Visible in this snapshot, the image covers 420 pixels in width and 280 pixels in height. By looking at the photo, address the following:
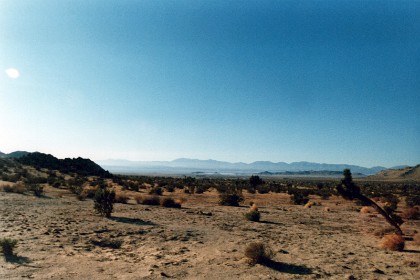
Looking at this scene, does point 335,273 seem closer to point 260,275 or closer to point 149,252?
point 260,275

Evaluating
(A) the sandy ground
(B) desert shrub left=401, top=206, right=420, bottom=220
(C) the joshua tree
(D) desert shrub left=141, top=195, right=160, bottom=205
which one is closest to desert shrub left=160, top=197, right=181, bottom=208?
(D) desert shrub left=141, top=195, right=160, bottom=205

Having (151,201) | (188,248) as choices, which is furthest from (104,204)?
(188,248)

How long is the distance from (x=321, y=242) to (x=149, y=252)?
287 inches

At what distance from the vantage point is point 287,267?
32.9ft

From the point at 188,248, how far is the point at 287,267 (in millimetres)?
3957

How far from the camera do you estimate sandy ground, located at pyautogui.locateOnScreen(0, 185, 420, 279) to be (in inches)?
370

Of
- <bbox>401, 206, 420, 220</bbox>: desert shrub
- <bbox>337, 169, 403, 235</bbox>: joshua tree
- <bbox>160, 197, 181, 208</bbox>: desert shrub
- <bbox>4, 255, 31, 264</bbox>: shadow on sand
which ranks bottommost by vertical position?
<bbox>401, 206, 420, 220</bbox>: desert shrub

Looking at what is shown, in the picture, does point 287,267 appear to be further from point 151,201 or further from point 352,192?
point 151,201

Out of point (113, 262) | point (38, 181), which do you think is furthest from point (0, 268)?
point (38, 181)

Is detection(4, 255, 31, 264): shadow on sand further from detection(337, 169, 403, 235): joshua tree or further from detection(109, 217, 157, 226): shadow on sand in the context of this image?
detection(337, 169, 403, 235): joshua tree

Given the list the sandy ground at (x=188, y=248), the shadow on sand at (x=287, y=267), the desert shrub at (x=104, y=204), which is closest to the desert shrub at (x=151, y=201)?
the sandy ground at (x=188, y=248)

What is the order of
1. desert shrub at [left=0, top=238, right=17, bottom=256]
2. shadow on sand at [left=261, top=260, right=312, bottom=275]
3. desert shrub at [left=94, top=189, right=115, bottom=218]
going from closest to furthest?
shadow on sand at [left=261, top=260, right=312, bottom=275] → desert shrub at [left=0, top=238, right=17, bottom=256] → desert shrub at [left=94, top=189, right=115, bottom=218]

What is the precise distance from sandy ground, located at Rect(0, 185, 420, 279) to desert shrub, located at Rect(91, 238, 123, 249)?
12cm

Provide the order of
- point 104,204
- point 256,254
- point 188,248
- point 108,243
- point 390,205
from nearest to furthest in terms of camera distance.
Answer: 1. point 256,254
2. point 188,248
3. point 108,243
4. point 104,204
5. point 390,205
